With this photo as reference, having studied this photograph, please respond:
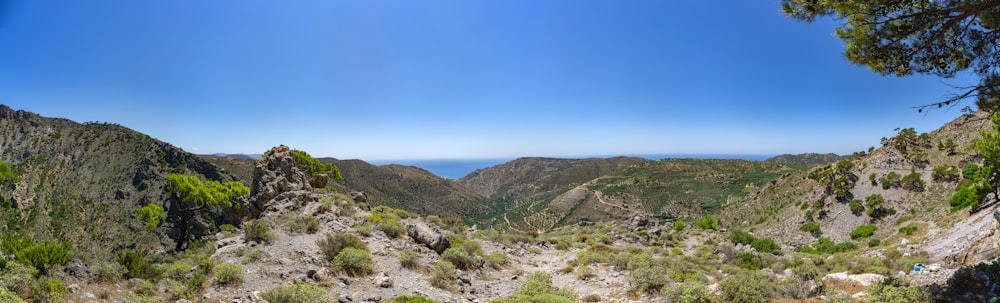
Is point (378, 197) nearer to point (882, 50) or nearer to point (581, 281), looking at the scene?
point (581, 281)

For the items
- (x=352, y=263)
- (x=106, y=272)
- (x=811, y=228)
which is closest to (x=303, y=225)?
(x=352, y=263)

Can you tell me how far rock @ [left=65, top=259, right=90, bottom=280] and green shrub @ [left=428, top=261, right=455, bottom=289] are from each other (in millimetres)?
7200

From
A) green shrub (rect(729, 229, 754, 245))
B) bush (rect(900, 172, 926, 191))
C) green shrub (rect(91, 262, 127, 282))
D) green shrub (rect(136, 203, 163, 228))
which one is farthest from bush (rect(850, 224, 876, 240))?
green shrub (rect(136, 203, 163, 228))

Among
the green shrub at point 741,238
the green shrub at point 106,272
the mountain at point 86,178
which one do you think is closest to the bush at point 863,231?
the green shrub at point 741,238

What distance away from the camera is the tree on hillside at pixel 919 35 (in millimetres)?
7328

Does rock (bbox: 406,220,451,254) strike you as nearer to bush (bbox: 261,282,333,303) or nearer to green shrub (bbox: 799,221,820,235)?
bush (bbox: 261,282,333,303)

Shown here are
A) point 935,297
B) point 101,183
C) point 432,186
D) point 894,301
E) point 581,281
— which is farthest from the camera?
point 432,186

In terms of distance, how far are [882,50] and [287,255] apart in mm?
15754

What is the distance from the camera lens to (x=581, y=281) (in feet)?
42.8

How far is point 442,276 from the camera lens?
11.7 metres

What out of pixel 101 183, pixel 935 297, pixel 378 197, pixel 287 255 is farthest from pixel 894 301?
pixel 378 197

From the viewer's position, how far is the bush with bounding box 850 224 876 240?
2528 centimetres

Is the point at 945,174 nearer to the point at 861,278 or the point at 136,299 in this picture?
the point at 861,278

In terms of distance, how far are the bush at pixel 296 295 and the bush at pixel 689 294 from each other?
7.51 m
